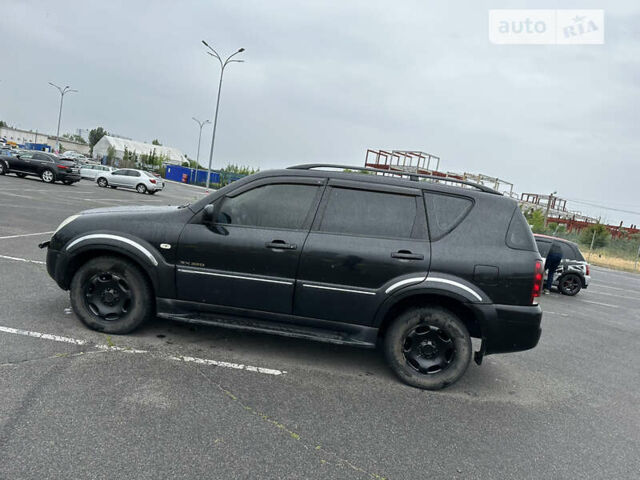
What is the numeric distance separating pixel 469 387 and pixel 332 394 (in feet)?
4.55

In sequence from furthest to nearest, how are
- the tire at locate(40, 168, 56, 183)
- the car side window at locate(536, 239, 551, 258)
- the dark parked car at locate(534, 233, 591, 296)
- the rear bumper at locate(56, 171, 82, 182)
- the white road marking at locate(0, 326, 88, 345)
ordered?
1. the tire at locate(40, 168, 56, 183)
2. the rear bumper at locate(56, 171, 82, 182)
3. the dark parked car at locate(534, 233, 591, 296)
4. the car side window at locate(536, 239, 551, 258)
5. the white road marking at locate(0, 326, 88, 345)

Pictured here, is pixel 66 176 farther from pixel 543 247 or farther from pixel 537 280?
pixel 537 280

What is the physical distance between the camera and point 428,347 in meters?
3.88

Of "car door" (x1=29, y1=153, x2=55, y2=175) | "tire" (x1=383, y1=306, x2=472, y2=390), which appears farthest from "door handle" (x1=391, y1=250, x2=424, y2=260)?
"car door" (x1=29, y1=153, x2=55, y2=175)

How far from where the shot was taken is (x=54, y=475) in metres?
2.31

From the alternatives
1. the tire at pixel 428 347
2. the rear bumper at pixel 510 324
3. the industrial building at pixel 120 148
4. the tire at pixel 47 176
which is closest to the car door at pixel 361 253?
the tire at pixel 428 347

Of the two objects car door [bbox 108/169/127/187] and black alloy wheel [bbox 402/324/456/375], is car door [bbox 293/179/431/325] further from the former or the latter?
car door [bbox 108/169/127/187]

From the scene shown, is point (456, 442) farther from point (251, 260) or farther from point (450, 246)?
point (251, 260)

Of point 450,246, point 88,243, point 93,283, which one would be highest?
point 450,246

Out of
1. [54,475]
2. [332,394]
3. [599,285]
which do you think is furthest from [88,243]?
[599,285]

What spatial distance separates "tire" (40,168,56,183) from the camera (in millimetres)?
23281

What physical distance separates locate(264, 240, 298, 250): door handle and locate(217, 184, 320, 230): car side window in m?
0.17

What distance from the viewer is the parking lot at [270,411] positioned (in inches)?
103

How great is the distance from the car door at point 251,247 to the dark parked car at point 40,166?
23.1 meters
